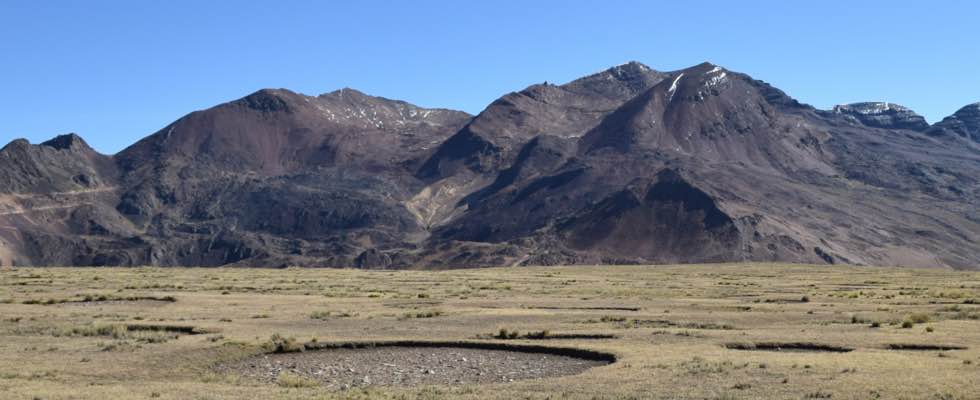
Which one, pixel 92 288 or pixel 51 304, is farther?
pixel 92 288

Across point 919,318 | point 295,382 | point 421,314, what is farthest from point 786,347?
point 421,314

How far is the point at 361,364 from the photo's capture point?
1566 inches

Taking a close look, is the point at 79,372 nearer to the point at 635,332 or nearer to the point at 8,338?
the point at 8,338

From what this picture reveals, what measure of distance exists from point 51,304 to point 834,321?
148 feet

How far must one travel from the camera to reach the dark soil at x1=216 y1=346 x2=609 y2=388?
118ft

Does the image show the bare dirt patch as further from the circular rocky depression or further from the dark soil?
the dark soil

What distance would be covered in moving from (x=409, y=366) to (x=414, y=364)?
1.81 ft

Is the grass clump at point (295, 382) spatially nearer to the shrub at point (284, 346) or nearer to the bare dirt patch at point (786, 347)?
the shrub at point (284, 346)

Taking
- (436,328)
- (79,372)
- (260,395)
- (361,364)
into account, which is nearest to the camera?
(260,395)

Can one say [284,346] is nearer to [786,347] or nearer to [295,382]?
[295,382]

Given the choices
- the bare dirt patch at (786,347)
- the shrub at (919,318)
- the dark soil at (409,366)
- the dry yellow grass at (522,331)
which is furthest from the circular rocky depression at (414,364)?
the shrub at (919,318)

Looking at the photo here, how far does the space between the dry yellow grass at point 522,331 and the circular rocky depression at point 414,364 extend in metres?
1.31

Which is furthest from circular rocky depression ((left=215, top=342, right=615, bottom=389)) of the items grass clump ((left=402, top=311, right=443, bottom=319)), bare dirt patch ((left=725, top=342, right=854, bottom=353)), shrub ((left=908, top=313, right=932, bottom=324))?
shrub ((left=908, top=313, right=932, bottom=324))

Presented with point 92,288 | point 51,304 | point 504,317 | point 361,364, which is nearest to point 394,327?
point 504,317
